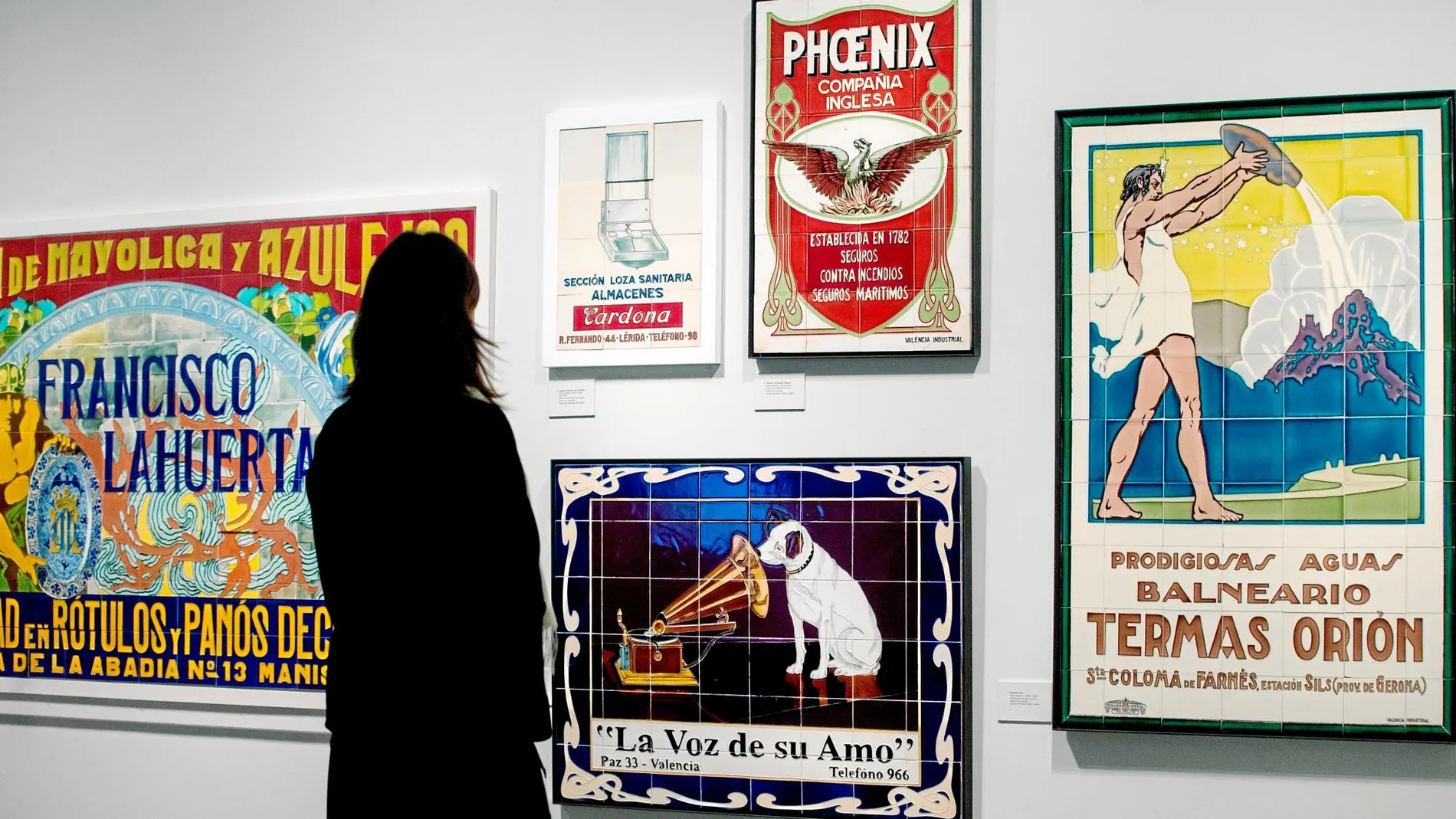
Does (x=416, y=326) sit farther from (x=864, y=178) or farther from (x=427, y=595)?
(x=864, y=178)

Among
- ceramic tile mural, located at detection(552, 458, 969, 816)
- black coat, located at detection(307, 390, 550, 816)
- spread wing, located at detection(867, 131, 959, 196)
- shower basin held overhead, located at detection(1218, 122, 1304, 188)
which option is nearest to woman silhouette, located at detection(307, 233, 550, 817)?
black coat, located at detection(307, 390, 550, 816)

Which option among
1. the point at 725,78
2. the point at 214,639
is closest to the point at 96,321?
the point at 214,639

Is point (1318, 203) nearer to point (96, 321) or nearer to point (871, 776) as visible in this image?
point (871, 776)

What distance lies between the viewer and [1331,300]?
1.57 m

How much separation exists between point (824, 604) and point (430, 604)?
26.4 inches

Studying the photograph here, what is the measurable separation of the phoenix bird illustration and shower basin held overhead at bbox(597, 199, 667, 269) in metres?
0.22

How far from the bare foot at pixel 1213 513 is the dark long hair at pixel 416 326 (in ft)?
3.22

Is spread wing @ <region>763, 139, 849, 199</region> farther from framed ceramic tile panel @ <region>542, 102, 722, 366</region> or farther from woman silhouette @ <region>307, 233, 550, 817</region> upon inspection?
woman silhouette @ <region>307, 233, 550, 817</region>

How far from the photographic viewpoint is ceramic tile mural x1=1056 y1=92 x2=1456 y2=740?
5.07 ft

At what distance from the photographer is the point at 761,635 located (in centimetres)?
170

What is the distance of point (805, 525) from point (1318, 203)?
840 mm

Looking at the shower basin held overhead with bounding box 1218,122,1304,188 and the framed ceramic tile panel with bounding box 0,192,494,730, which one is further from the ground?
the shower basin held overhead with bounding box 1218,122,1304,188

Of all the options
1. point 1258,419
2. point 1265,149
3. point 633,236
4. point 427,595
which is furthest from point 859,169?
point 427,595

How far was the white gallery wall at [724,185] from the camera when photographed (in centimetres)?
161
